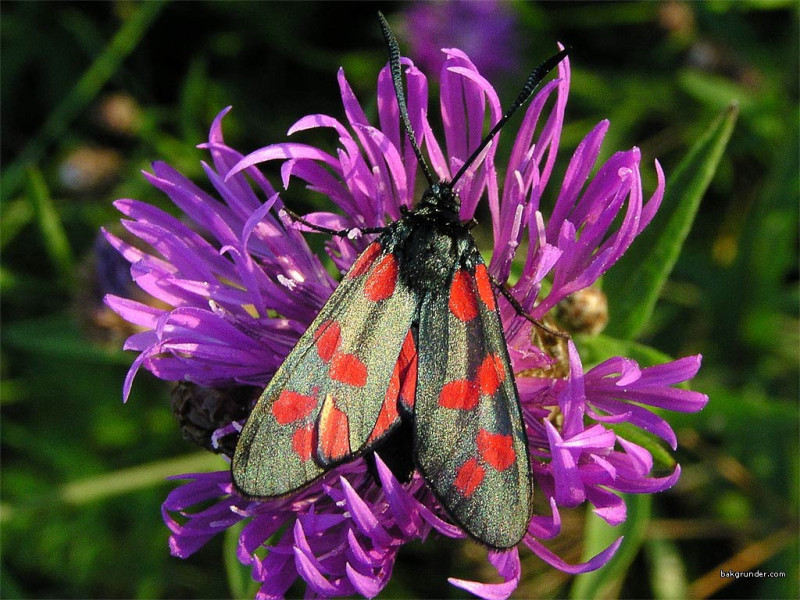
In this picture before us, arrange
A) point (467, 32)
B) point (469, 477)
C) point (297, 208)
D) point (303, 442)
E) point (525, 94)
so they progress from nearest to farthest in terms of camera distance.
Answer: point (469, 477) → point (303, 442) → point (525, 94) → point (297, 208) → point (467, 32)

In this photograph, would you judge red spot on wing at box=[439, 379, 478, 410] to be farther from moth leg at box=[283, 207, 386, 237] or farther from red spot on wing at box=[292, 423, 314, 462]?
moth leg at box=[283, 207, 386, 237]

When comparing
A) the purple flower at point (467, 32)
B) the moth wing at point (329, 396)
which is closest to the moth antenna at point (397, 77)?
the moth wing at point (329, 396)

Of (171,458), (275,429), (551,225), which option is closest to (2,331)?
(171,458)

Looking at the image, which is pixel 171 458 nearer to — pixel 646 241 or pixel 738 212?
pixel 646 241

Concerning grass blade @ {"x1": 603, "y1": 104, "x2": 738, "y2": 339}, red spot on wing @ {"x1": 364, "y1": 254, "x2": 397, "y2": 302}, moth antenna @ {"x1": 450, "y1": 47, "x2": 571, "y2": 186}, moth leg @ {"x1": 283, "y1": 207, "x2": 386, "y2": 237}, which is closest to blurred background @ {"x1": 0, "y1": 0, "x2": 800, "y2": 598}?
grass blade @ {"x1": 603, "y1": 104, "x2": 738, "y2": 339}

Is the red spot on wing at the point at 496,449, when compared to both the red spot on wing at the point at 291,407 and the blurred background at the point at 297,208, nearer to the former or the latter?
the red spot on wing at the point at 291,407

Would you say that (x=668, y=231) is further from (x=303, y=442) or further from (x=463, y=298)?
(x=303, y=442)

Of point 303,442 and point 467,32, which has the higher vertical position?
point 467,32

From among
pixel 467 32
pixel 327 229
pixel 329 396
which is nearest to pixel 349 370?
pixel 329 396
